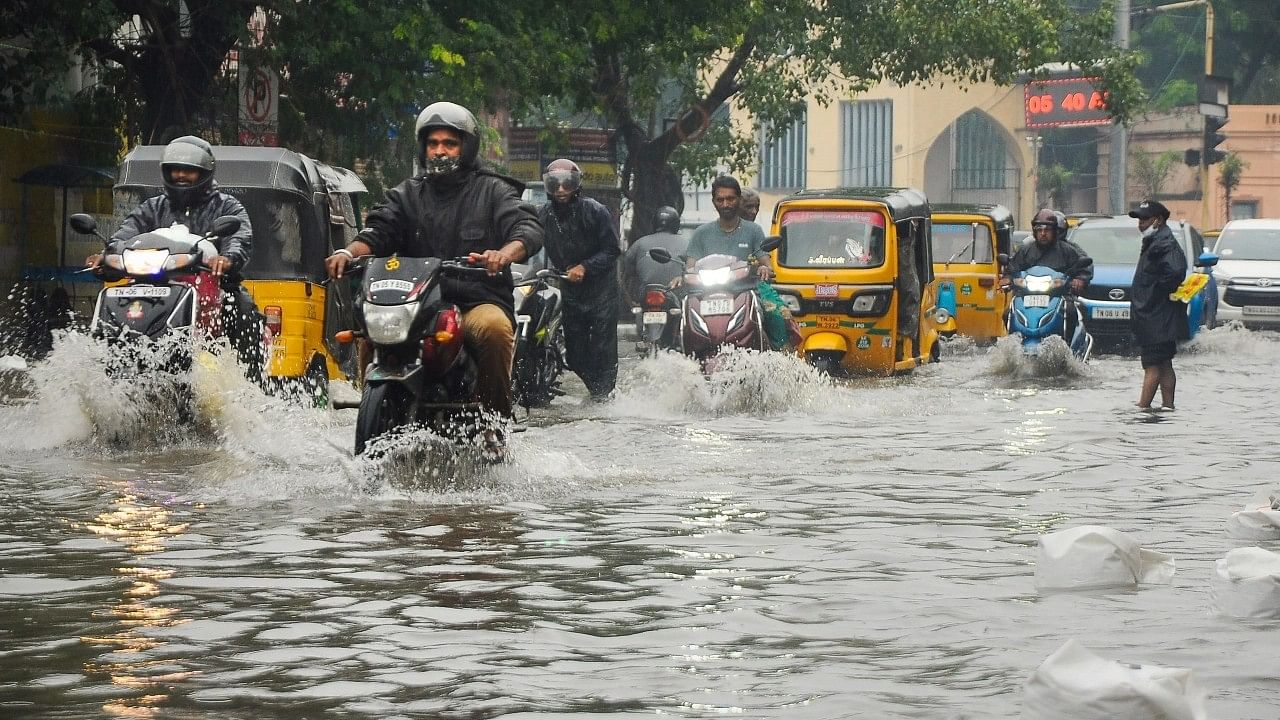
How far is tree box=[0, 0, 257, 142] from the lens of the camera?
62.2 ft

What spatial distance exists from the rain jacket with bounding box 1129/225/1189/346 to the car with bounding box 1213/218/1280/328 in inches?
597

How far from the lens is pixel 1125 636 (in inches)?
215

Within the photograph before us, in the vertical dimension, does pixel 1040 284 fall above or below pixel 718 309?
above

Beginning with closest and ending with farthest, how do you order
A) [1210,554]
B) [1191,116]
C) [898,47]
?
[1210,554], [898,47], [1191,116]

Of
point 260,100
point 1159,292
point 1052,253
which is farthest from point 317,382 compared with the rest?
point 1052,253

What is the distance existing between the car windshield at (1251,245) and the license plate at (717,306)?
17.9m

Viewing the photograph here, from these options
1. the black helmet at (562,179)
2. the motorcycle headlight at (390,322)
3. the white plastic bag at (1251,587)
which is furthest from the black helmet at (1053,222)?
the white plastic bag at (1251,587)

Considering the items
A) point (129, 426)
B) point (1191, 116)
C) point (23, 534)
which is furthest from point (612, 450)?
point (1191, 116)

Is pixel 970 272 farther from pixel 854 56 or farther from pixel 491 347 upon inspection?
pixel 491 347

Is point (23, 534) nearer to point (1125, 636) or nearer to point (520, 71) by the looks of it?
point (1125, 636)

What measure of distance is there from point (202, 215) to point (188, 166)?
0.95 ft

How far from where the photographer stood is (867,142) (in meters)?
68.3

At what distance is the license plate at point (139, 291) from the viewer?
10.7 meters

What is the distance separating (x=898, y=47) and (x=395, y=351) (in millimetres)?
24632
